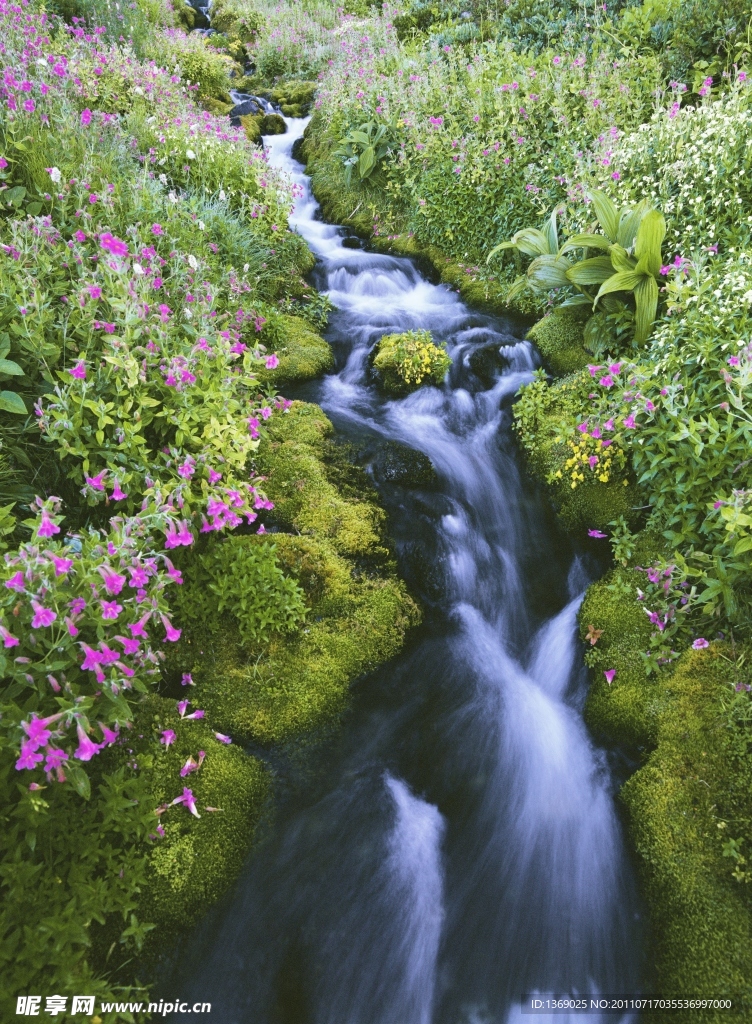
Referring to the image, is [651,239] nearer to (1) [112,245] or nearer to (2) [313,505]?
(2) [313,505]

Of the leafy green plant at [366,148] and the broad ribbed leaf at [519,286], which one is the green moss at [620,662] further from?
the leafy green plant at [366,148]

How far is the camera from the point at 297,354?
6.31 metres

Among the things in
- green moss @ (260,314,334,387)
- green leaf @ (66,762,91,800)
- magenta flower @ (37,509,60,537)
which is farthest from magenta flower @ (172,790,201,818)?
green moss @ (260,314,334,387)

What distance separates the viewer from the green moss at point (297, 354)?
6090 mm

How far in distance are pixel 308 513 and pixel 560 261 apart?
11.5 feet

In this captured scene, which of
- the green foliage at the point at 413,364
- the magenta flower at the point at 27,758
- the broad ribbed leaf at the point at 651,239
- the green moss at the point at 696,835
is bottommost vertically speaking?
the green moss at the point at 696,835

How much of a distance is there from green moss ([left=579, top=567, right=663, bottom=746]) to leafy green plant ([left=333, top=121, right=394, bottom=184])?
7478mm

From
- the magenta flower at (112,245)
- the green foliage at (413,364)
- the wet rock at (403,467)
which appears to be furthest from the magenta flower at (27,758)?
the green foliage at (413,364)

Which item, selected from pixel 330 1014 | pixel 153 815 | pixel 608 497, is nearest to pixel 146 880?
pixel 153 815

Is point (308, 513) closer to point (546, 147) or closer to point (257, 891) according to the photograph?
point (257, 891)

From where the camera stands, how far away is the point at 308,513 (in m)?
4.56

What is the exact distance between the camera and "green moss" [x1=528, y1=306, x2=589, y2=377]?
602 centimetres

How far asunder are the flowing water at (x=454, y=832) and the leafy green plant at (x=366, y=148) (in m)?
5.85

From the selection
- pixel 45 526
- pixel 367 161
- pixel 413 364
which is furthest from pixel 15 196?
pixel 367 161
